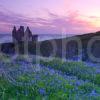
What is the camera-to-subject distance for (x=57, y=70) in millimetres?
3727

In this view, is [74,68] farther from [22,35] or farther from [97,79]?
[22,35]

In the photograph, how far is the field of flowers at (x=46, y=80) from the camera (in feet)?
10.7

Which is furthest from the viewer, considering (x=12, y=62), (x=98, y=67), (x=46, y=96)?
(x=98, y=67)

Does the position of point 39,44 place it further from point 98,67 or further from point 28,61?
point 98,67

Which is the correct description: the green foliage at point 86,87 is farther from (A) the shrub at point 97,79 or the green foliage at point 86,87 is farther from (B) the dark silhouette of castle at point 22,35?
(B) the dark silhouette of castle at point 22,35

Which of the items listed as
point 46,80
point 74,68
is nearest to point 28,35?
point 46,80

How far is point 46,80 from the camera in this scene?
3.49 m

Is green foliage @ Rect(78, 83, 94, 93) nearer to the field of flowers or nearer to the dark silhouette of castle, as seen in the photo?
the field of flowers

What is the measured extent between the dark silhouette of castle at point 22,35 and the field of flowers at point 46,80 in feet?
0.80

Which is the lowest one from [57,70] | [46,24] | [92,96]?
[92,96]

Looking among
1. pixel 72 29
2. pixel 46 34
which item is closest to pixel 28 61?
pixel 46 34

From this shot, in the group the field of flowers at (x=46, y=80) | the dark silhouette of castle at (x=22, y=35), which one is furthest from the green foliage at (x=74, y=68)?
the dark silhouette of castle at (x=22, y=35)

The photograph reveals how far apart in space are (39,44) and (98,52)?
79cm

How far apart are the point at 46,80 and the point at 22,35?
0.62 metres
